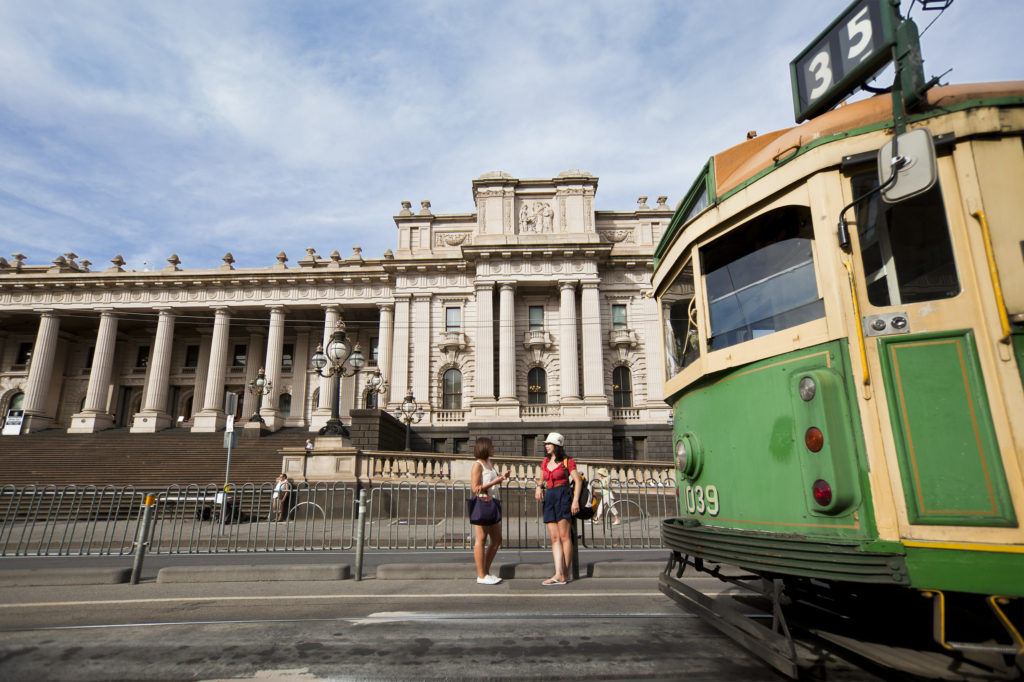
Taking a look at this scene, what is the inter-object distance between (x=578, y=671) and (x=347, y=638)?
1.99 meters

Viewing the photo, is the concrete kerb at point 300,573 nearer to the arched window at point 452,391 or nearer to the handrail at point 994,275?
the handrail at point 994,275

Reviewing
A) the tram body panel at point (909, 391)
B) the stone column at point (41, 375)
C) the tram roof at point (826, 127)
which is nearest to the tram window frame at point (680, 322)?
the tram roof at point (826, 127)

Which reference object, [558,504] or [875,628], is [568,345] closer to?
[558,504]

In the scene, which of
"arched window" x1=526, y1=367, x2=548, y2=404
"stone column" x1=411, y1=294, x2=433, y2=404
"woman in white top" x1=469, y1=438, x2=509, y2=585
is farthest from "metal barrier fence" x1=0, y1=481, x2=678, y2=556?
"arched window" x1=526, y1=367, x2=548, y2=404

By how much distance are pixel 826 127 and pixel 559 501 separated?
4.74 meters

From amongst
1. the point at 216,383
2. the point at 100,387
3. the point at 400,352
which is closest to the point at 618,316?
the point at 400,352

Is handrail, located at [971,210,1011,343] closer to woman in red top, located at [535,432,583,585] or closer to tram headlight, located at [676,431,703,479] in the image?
tram headlight, located at [676,431,703,479]

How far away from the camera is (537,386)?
32.6 metres

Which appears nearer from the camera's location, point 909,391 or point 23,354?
point 909,391

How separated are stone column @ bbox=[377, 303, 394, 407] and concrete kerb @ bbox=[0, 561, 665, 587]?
26.0 m

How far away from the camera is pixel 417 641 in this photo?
4.41 meters

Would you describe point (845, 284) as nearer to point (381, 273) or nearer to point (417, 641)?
point (417, 641)

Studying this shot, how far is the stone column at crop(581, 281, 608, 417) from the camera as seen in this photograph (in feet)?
101

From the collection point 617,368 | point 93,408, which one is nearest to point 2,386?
point 93,408
